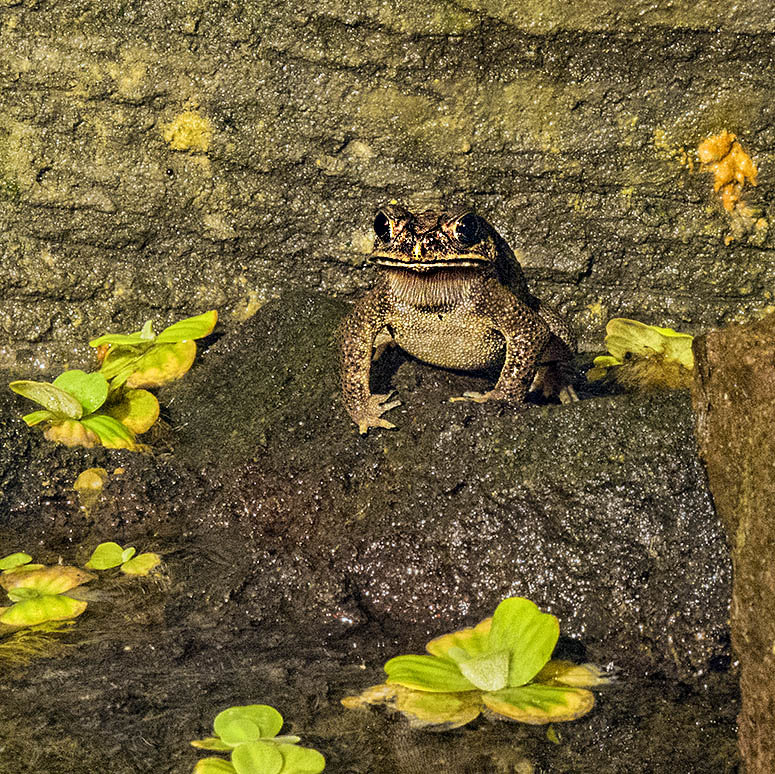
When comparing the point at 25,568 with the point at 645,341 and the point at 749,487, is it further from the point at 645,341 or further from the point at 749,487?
the point at 645,341

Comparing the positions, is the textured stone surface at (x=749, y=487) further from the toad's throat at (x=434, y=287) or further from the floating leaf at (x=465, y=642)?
the toad's throat at (x=434, y=287)

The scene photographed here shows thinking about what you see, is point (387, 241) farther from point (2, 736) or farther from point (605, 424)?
point (2, 736)

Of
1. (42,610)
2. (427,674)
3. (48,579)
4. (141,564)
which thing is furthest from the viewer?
(141,564)

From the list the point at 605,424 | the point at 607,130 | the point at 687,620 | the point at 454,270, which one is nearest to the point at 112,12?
the point at 454,270

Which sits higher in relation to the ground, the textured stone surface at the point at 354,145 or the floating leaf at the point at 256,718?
the textured stone surface at the point at 354,145

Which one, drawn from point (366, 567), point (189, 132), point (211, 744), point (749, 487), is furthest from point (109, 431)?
point (749, 487)

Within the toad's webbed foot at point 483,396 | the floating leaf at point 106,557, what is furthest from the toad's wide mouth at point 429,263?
the floating leaf at point 106,557
